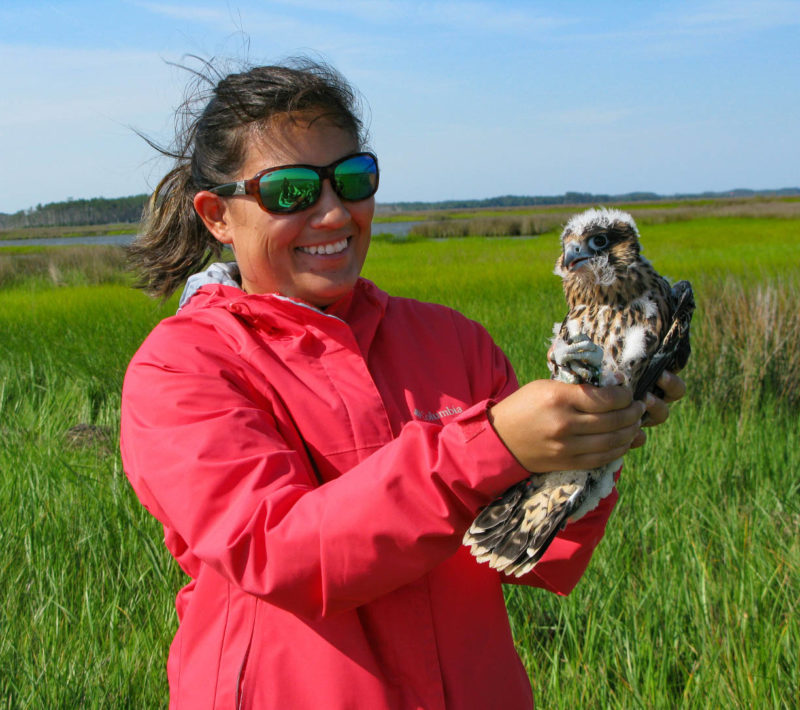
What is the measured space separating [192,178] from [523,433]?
1.17 m

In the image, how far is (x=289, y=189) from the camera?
1.52 metres

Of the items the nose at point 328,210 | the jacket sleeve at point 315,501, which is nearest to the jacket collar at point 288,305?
the nose at point 328,210

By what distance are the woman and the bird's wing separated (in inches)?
1.7

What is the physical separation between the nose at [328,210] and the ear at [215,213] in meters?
0.26

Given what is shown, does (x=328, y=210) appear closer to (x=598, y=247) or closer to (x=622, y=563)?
(x=598, y=247)

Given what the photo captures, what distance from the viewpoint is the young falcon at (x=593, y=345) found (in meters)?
1.19

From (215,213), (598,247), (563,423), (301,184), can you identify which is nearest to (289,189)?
(301,184)

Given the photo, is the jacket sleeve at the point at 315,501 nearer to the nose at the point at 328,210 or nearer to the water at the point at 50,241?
the nose at the point at 328,210

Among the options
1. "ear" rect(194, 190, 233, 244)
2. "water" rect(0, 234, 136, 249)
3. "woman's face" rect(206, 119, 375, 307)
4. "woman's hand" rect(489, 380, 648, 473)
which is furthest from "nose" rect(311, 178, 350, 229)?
"water" rect(0, 234, 136, 249)

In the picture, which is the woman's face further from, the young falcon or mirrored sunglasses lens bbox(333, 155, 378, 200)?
the young falcon

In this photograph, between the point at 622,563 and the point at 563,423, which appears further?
the point at 622,563

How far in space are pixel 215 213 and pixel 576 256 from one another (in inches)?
33.1

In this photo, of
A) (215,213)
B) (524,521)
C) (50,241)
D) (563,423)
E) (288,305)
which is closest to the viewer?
(563,423)


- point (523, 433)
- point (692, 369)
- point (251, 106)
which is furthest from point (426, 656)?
point (692, 369)
